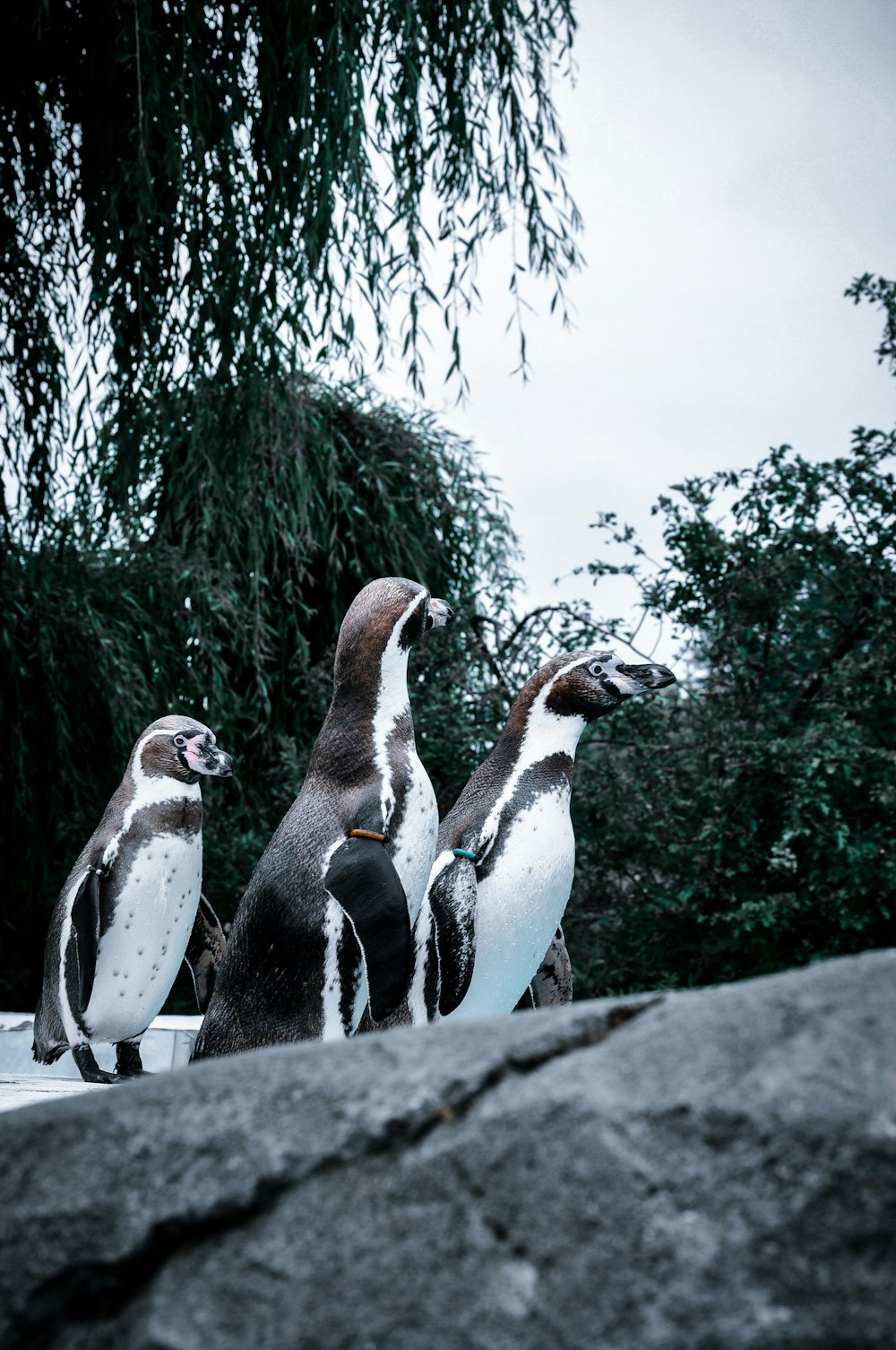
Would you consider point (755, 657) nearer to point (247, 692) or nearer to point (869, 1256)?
point (247, 692)

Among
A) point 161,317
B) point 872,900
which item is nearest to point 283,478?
point 161,317

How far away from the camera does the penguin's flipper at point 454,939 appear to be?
2439 mm

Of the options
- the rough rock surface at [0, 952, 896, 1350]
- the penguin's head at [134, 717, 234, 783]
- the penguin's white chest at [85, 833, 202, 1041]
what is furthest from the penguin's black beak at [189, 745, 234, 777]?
the rough rock surface at [0, 952, 896, 1350]

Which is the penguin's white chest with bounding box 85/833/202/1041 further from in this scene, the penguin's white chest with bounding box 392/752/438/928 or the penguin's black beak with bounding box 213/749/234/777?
the penguin's white chest with bounding box 392/752/438/928

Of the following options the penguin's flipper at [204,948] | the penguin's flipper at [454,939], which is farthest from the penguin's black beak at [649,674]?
the penguin's flipper at [204,948]

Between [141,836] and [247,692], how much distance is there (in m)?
3.17

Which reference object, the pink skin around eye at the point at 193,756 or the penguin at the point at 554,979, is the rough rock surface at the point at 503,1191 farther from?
the penguin at the point at 554,979

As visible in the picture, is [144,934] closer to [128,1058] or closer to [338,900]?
[128,1058]

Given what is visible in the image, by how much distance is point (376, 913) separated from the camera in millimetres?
2100

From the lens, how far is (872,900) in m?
5.08

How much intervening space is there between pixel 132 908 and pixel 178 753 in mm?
346

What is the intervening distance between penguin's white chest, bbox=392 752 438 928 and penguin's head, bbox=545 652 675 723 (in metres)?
0.48

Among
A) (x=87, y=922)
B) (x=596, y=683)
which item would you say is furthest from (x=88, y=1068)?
(x=596, y=683)

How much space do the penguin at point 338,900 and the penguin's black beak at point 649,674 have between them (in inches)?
22.3
